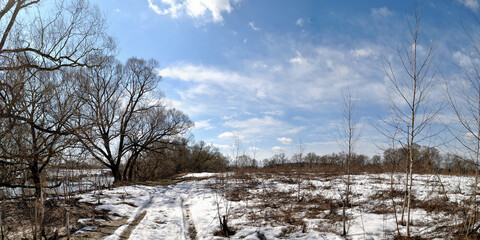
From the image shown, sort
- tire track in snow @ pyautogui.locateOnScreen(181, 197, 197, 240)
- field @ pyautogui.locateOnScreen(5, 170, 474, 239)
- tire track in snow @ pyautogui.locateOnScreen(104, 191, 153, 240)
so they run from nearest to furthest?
field @ pyautogui.locateOnScreen(5, 170, 474, 239) → tire track in snow @ pyautogui.locateOnScreen(104, 191, 153, 240) → tire track in snow @ pyautogui.locateOnScreen(181, 197, 197, 240)

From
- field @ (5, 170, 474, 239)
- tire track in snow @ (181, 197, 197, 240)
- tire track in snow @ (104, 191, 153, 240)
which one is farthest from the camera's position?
tire track in snow @ (181, 197, 197, 240)

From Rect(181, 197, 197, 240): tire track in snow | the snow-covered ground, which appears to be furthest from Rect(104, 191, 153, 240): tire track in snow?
Rect(181, 197, 197, 240): tire track in snow

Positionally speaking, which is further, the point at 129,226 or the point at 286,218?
the point at 286,218

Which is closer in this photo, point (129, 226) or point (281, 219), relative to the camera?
point (129, 226)

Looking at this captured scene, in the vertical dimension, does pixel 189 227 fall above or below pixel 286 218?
below

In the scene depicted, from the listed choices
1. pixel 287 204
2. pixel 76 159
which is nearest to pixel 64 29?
pixel 76 159

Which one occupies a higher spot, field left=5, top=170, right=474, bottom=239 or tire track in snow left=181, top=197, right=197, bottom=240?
field left=5, top=170, right=474, bottom=239

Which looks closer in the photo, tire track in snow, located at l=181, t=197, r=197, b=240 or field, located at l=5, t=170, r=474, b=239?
field, located at l=5, t=170, r=474, b=239

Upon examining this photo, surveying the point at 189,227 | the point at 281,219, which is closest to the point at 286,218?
the point at 281,219

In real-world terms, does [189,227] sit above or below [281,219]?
below

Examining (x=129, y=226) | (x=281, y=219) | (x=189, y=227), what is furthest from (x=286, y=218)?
(x=129, y=226)

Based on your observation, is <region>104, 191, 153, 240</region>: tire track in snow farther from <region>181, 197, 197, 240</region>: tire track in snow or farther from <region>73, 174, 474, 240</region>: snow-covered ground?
<region>181, 197, 197, 240</region>: tire track in snow

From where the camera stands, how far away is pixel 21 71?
217 inches

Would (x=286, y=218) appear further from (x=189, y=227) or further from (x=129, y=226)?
(x=129, y=226)
